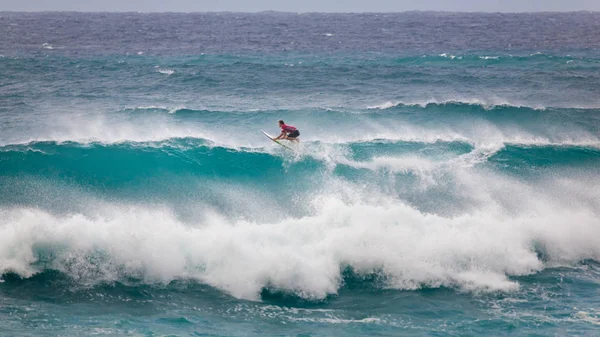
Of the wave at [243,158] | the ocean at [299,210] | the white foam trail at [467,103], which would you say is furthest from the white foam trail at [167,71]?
the wave at [243,158]

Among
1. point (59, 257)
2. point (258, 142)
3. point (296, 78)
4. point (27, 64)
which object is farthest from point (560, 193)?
point (27, 64)

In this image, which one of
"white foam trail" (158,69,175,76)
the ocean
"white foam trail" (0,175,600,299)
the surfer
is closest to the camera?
the ocean

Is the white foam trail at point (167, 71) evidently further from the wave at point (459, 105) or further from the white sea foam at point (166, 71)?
the wave at point (459, 105)

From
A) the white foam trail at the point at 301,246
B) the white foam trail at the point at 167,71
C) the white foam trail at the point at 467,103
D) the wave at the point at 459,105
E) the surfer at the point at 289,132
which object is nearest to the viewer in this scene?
the white foam trail at the point at 301,246

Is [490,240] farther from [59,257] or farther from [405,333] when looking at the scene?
[59,257]

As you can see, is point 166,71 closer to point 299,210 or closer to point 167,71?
point 167,71

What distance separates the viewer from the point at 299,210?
16734 millimetres

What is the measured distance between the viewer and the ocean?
1258 centimetres

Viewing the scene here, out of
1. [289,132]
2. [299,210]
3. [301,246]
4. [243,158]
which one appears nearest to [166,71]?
[243,158]

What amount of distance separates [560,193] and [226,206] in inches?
406

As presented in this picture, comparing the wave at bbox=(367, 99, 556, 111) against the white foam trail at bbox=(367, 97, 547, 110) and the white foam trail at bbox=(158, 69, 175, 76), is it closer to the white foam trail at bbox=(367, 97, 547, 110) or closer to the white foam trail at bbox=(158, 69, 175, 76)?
the white foam trail at bbox=(367, 97, 547, 110)

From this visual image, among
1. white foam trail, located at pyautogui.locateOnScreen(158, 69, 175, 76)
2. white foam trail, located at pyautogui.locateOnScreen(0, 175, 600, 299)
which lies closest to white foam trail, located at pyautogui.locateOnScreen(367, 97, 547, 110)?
white foam trail, located at pyautogui.locateOnScreen(0, 175, 600, 299)

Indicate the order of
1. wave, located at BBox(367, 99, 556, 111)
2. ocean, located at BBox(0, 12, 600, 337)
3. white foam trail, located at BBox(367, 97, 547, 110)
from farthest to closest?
white foam trail, located at BBox(367, 97, 547, 110), wave, located at BBox(367, 99, 556, 111), ocean, located at BBox(0, 12, 600, 337)

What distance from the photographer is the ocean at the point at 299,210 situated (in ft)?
41.3
